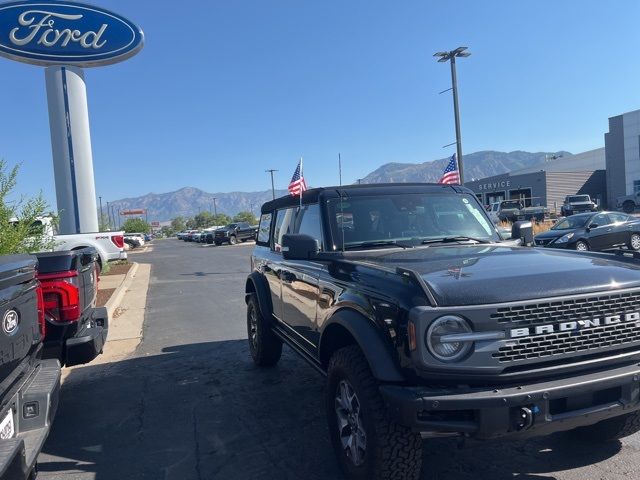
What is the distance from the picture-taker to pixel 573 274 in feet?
9.26

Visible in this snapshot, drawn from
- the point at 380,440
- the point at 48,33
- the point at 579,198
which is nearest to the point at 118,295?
the point at 48,33

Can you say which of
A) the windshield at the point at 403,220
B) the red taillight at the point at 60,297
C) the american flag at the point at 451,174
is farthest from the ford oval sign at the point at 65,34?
the windshield at the point at 403,220

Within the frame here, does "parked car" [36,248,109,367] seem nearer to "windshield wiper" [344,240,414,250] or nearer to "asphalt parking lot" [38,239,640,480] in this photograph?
"asphalt parking lot" [38,239,640,480]

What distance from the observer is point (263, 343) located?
557cm

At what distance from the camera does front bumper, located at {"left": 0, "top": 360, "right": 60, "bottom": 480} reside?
2.28 metres

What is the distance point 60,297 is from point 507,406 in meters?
3.39

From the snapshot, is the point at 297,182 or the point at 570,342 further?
the point at 297,182

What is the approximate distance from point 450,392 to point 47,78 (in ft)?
53.8

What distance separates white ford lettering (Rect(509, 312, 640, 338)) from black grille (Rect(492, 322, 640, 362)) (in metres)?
0.02

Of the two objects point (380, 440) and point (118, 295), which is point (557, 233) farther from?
point (380, 440)

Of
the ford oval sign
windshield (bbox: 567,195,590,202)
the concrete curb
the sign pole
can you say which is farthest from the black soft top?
windshield (bbox: 567,195,590,202)

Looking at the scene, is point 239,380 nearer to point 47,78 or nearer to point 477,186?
point 47,78

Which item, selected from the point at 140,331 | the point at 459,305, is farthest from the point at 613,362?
the point at 140,331

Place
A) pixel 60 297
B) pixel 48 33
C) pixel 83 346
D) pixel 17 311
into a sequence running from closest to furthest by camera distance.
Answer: pixel 17 311 → pixel 60 297 → pixel 83 346 → pixel 48 33
